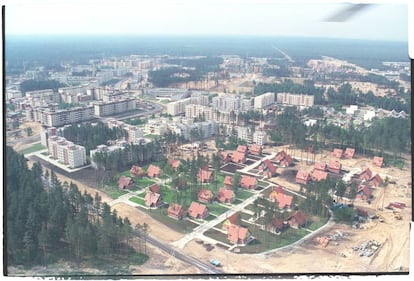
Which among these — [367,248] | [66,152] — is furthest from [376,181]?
[66,152]

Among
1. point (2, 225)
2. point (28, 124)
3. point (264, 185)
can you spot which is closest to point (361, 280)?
point (264, 185)

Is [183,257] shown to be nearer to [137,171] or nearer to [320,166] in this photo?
[137,171]

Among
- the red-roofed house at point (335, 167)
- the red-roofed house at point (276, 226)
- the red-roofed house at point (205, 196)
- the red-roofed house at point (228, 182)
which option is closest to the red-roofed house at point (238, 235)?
the red-roofed house at point (276, 226)

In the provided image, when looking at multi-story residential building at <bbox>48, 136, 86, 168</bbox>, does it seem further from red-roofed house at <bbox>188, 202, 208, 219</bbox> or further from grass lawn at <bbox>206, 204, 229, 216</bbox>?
grass lawn at <bbox>206, 204, 229, 216</bbox>

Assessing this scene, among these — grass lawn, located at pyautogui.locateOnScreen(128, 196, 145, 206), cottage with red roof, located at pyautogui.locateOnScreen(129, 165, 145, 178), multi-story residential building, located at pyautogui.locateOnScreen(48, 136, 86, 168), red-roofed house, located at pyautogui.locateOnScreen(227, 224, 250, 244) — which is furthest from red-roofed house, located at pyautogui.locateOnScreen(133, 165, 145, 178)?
red-roofed house, located at pyautogui.locateOnScreen(227, 224, 250, 244)

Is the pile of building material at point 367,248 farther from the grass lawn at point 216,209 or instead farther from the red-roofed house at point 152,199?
the red-roofed house at point 152,199

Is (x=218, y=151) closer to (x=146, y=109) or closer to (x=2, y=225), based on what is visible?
(x=146, y=109)
